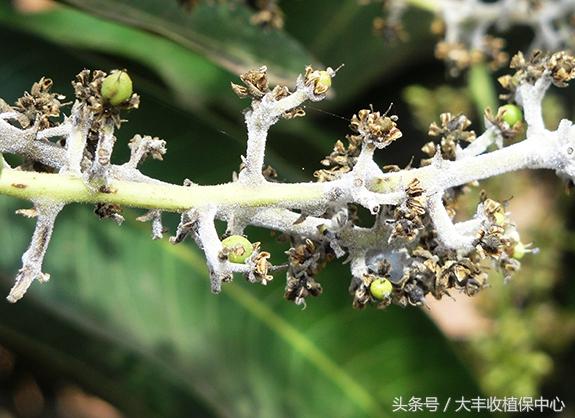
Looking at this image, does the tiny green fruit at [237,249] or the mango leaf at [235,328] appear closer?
the tiny green fruit at [237,249]

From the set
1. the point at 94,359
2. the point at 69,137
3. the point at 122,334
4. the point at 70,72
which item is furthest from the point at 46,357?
the point at 69,137

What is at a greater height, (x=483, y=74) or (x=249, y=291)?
(x=483, y=74)

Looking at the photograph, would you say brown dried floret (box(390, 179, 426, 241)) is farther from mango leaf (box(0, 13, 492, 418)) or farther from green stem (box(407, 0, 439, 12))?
green stem (box(407, 0, 439, 12))

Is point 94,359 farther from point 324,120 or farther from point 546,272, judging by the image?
point 546,272

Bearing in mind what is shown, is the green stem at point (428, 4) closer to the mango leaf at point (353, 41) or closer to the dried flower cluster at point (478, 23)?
the dried flower cluster at point (478, 23)

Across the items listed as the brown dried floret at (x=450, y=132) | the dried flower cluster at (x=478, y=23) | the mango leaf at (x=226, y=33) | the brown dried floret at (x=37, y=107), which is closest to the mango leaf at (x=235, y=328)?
the mango leaf at (x=226, y=33)

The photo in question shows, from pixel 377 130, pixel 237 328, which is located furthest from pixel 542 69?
pixel 237 328

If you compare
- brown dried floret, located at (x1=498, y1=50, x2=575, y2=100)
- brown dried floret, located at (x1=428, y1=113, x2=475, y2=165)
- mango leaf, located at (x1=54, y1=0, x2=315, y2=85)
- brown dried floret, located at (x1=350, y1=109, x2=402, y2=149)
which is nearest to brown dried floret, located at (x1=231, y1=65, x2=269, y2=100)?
brown dried floret, located at (x1=350, y1=109, x2=402, y2=149)
